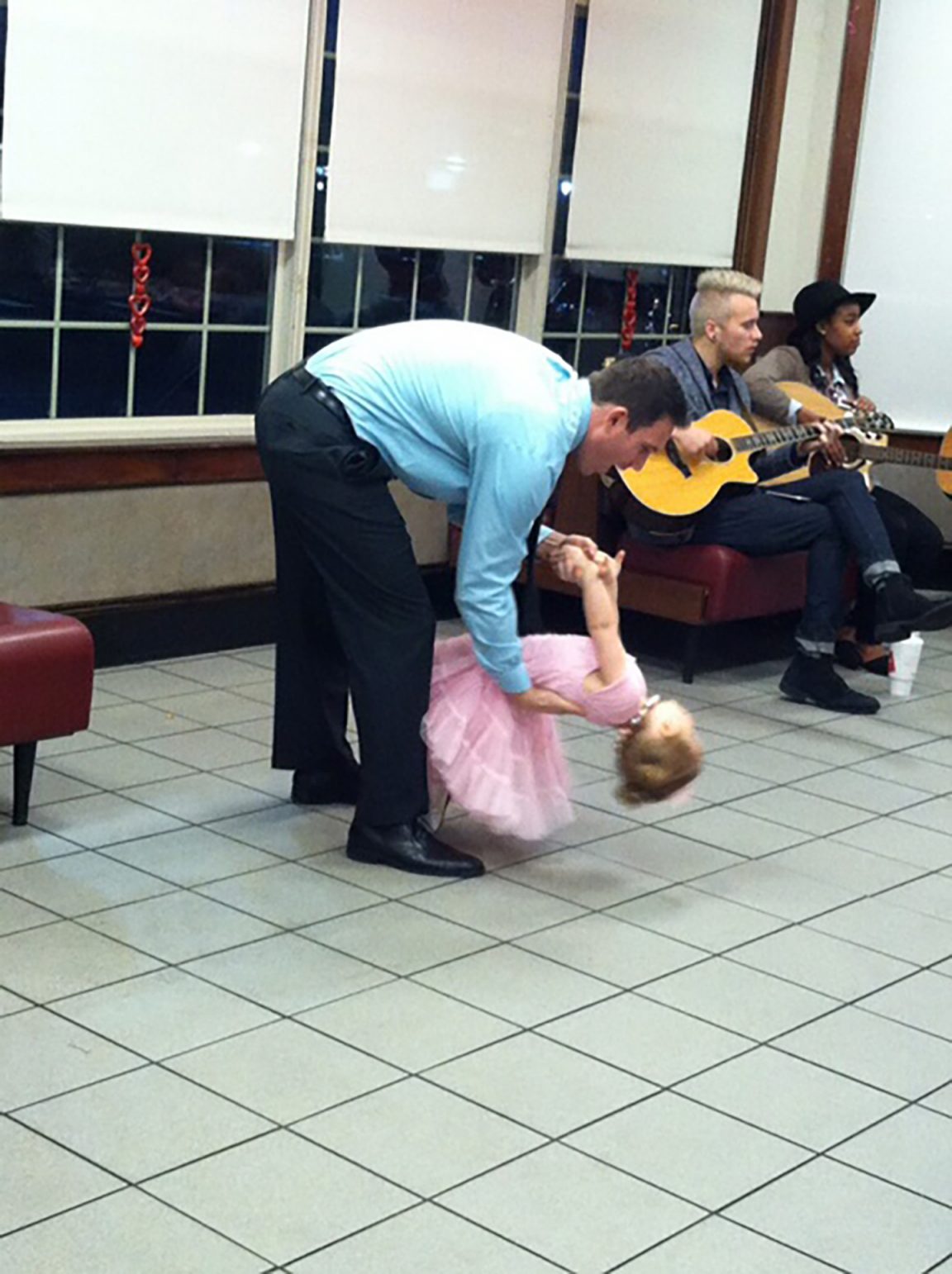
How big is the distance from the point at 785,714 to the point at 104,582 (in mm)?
2063

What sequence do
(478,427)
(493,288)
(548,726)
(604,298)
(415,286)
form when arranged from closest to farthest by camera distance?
(478,427), (548,726), (415,286), (493,288), (604,298)

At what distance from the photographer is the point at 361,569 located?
3.79 meters

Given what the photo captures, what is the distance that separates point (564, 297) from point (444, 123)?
1.00 metres

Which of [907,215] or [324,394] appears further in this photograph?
[907,215]

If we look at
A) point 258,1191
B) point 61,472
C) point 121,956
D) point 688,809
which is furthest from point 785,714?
point 258,1191

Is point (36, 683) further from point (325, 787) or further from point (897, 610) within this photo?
point (897, 610)

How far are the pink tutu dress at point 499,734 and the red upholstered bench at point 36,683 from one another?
0.75 meters

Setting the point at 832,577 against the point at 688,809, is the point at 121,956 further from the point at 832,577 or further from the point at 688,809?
the point at 832,577

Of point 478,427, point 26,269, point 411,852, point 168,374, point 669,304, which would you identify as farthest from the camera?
point 669,304

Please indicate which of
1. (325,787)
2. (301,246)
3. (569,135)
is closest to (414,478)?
(325,787)

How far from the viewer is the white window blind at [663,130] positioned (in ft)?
21.2

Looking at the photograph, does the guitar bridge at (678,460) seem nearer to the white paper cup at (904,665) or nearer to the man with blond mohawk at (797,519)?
the man with blond mohawk at (797,519)

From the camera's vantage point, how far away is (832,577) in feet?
18.9

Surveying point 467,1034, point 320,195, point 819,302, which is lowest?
point 467,1034
